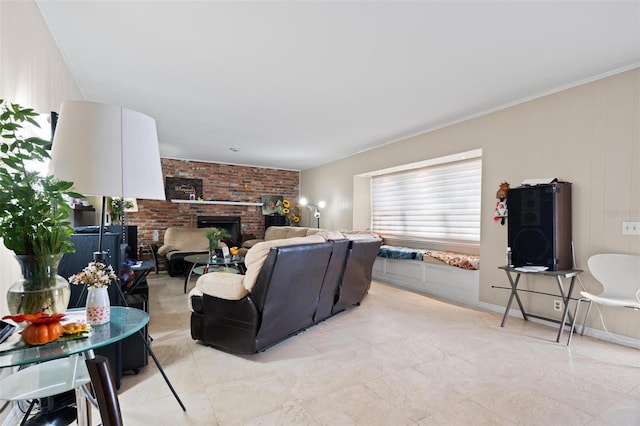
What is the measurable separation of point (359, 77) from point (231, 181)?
5.44 metres

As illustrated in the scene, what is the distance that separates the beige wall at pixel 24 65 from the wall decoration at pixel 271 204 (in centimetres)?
576

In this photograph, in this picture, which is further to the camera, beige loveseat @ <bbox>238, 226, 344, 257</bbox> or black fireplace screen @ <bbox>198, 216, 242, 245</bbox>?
black fireplace screen @ <bbox>198, 216, 242, 245</bbox>

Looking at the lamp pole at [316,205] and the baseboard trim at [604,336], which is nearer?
the baseboard trim at [604,336]

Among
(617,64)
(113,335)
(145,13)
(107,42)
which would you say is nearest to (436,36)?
(617,64)

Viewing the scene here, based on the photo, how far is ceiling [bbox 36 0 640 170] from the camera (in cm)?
214

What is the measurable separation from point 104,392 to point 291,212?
784 centimetres

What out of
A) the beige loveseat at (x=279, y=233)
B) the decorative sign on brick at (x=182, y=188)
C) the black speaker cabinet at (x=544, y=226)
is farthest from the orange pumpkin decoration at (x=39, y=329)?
the decorative sign on brick at (x=182, y=188)

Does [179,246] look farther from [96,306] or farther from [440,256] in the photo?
[96,306]

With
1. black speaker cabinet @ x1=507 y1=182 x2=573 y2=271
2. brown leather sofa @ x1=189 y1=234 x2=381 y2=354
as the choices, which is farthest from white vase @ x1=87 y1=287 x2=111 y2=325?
black speaker cabinet @ x1=507 y1=182 x2=573 y2=271

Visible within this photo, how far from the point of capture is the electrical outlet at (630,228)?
282 centimetres

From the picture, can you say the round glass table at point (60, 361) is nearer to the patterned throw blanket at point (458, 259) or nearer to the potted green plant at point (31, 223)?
the potted green plant at point (31, 223)

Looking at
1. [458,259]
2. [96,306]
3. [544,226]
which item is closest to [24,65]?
[96,306]

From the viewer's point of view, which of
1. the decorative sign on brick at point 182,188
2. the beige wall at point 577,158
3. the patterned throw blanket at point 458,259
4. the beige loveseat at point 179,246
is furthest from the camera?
the decorative sign on brick at point 182,188

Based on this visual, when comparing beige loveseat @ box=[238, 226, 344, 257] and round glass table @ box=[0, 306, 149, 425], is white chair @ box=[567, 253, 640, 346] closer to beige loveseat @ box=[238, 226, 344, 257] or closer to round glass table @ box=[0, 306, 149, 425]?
round glass table @ box=[0, 306, 149, 425]
